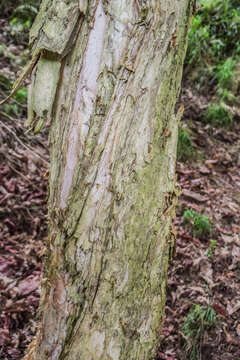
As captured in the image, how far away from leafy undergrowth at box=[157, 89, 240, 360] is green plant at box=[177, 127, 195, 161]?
0.05 meters

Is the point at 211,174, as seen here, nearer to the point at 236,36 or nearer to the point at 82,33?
the point at 236,36

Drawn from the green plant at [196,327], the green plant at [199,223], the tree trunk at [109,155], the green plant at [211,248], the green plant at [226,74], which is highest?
the green plant at [226,74]

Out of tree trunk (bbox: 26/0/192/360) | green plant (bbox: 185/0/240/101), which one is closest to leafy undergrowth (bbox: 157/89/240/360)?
green plant (bbox: 185/0/240/101)

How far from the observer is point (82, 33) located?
5.22ft

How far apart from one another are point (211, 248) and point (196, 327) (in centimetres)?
89

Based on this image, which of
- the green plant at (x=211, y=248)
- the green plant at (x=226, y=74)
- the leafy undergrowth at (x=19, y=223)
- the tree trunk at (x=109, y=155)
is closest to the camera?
the tree trunk at (x=109, y=155)

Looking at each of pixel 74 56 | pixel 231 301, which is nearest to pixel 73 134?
pixel 74 56

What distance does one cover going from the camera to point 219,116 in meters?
5.27

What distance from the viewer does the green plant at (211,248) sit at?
11.2ft

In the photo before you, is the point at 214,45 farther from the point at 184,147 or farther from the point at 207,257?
the point at 207,257

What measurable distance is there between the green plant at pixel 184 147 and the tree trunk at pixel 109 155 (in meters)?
3.04

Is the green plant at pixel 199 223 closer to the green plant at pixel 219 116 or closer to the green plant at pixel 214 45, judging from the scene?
the green plant at pixel 219 116

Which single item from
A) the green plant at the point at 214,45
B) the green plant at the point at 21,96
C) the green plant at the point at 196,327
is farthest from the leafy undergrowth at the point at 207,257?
the green plant at the point at 21,96

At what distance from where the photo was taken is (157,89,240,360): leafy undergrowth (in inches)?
108
